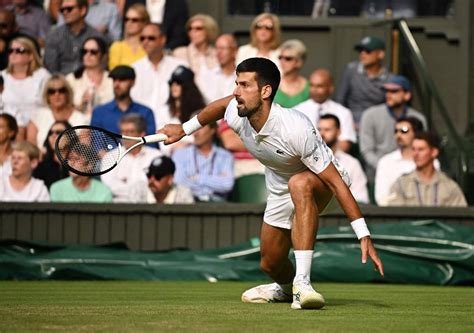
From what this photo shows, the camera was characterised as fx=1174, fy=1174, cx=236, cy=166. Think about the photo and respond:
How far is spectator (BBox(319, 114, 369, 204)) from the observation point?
41.9 ft

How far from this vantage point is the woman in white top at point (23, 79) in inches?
542

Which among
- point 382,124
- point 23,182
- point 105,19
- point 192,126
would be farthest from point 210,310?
point 105,19

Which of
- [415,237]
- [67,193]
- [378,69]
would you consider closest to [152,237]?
[67,193]

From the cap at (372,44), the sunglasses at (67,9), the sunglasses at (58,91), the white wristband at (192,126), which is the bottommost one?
the white wristband at (192,126)

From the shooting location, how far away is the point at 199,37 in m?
14.1

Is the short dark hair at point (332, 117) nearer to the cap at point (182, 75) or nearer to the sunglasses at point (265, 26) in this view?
the sunglasses at point (265, 26)

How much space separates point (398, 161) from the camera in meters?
13.0

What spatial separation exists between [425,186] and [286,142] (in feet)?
17.6

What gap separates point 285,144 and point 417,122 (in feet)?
19.7

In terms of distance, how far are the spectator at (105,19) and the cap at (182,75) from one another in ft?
4.56


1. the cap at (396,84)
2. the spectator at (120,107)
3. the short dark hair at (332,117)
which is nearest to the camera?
the short dark hair at (332,117)

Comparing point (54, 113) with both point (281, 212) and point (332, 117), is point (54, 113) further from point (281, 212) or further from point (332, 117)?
point (281, 212)

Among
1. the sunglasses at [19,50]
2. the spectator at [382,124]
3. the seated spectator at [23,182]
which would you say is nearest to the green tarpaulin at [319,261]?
the seated spectator at [23,182]

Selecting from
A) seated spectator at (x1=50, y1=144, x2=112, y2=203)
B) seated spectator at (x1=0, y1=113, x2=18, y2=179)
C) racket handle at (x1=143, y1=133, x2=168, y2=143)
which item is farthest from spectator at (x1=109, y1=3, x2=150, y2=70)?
racket handle at (x1=143, y1=133, x2=168, y2=143)
